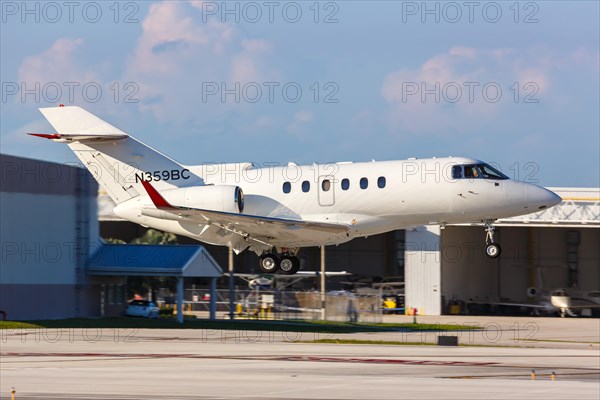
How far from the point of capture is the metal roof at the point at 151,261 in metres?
63.6

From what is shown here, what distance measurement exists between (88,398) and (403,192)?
1273 cm

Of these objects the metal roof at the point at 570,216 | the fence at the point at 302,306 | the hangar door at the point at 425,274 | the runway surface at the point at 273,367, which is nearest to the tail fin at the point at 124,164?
the runway surface at the point at 273,367

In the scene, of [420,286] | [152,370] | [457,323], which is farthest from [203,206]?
[420,286]

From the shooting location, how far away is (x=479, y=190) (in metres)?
35.8

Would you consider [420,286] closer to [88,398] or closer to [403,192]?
[403,192]

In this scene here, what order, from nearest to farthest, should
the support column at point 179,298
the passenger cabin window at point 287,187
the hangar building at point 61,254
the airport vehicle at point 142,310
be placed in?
the passenger cabin window at point 287,187, the hangar building at point 61,254, the support column at point 179,298, the airport vehicle at point 142,310

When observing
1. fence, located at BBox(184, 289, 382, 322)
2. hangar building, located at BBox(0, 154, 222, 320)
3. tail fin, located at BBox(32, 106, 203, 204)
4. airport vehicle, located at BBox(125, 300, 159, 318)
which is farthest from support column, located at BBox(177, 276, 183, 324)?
tail fin, located at BBox(32, 106, 203, 204)

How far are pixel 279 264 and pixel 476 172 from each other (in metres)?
7.71

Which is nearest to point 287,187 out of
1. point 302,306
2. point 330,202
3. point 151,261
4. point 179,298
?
point 330,202

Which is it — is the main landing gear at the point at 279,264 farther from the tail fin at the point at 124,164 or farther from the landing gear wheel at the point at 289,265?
the tail fin at the point at 124,164

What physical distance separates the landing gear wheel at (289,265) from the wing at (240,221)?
3.84 feet

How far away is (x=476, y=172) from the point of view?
36.1 m

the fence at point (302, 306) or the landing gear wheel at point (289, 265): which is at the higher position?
the landing gear wheel at point (289, 265)

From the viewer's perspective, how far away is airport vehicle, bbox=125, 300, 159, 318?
67.0m
